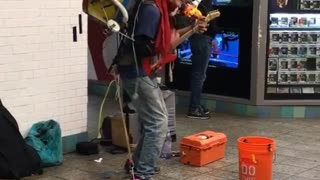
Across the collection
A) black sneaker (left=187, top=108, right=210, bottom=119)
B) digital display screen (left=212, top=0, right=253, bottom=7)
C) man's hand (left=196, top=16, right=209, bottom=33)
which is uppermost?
digital display screen (left=212, top=0, right=253, bottom=7)

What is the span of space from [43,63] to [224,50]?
2.92 meters

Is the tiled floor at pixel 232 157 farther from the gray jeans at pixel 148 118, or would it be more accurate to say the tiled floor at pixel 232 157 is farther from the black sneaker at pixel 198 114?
the gray jeans at pixel 148 118

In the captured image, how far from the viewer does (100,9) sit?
4.69 metres

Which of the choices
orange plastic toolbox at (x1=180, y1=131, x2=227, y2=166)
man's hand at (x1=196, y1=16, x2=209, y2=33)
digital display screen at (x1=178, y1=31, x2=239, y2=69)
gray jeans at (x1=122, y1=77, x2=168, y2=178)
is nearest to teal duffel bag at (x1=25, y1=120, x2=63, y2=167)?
gray jeans at (x1=122, y1=77, x2=168, y2=178)

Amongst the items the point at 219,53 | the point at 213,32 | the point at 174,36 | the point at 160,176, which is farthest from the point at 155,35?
the point at 219,53

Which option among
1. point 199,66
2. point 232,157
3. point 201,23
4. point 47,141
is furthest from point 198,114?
point 201,23

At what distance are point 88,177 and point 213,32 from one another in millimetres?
2887

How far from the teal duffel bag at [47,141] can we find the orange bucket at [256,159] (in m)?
1.65

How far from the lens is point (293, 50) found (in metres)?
7.54

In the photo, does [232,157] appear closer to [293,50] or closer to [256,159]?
[256,159]

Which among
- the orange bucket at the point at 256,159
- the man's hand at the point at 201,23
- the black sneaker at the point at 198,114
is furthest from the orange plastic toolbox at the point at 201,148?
the black sneaker at the point at 198,114

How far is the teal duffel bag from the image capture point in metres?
5.27

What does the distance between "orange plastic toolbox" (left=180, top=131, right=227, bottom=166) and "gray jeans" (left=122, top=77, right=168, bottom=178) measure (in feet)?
2.33

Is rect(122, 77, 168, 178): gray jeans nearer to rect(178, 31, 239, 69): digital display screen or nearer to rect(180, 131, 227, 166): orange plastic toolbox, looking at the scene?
rect(180, 131, 227, 166): orange plastic toolbox
